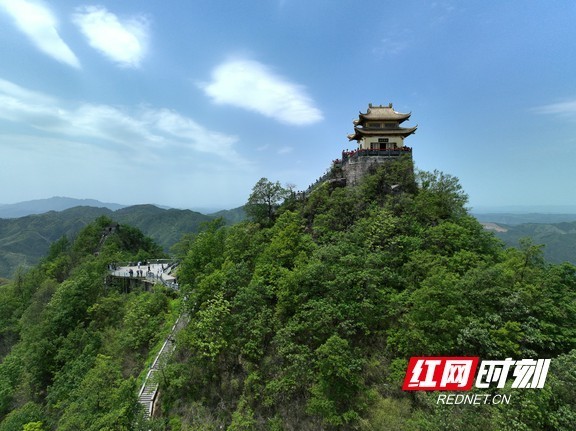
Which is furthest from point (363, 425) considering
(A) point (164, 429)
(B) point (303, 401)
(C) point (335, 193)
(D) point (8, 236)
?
(D) point (8, 236)

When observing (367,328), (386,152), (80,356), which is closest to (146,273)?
(80,356)

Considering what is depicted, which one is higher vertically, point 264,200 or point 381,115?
point 381,115

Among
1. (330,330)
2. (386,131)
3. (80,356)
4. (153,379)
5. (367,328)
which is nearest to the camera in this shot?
(330,330)

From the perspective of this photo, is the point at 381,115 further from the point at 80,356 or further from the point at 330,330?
the point at 80,356

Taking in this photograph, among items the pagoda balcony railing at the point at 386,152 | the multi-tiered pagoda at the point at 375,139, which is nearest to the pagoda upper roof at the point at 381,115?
the multi-tiered pagoda at the point at 375,139

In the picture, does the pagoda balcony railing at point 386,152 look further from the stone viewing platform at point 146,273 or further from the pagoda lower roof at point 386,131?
the stone viewing platform at point 146,273

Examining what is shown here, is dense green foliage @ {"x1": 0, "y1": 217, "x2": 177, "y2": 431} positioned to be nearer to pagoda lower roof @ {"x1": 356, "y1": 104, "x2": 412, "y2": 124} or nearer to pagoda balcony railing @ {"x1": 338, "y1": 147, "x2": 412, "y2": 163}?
pagoda balcony railing @ {"x1": 338, "y1": 147, "x2": 412, "y2": 163}

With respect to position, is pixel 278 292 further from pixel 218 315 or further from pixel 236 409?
pixel 236 409
